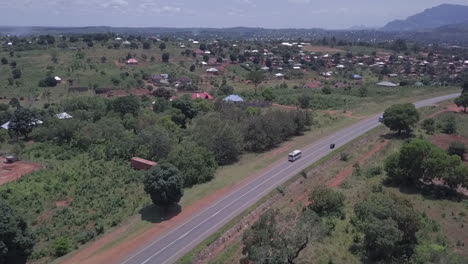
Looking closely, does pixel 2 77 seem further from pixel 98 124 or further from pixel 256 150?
pixel 256 150

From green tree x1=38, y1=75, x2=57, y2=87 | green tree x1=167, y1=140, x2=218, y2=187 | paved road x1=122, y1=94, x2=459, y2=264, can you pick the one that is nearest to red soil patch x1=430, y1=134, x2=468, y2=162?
paved road x1=122, y1=94, x2=459, y2=264

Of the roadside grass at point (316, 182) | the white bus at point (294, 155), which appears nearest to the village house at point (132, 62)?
the roadside grass at point (316, 182)

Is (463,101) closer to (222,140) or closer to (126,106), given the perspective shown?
(222,140)

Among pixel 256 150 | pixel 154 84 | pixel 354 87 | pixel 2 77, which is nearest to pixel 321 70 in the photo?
pixel 354 87

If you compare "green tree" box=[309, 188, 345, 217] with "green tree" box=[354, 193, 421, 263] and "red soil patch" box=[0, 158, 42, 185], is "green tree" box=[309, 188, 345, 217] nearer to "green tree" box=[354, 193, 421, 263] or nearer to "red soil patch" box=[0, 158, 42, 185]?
"green tree" box=[354, 193, 421, 263]

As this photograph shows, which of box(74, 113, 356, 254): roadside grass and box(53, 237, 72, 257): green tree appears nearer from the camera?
box(53, 237, 72, 257): green tree
